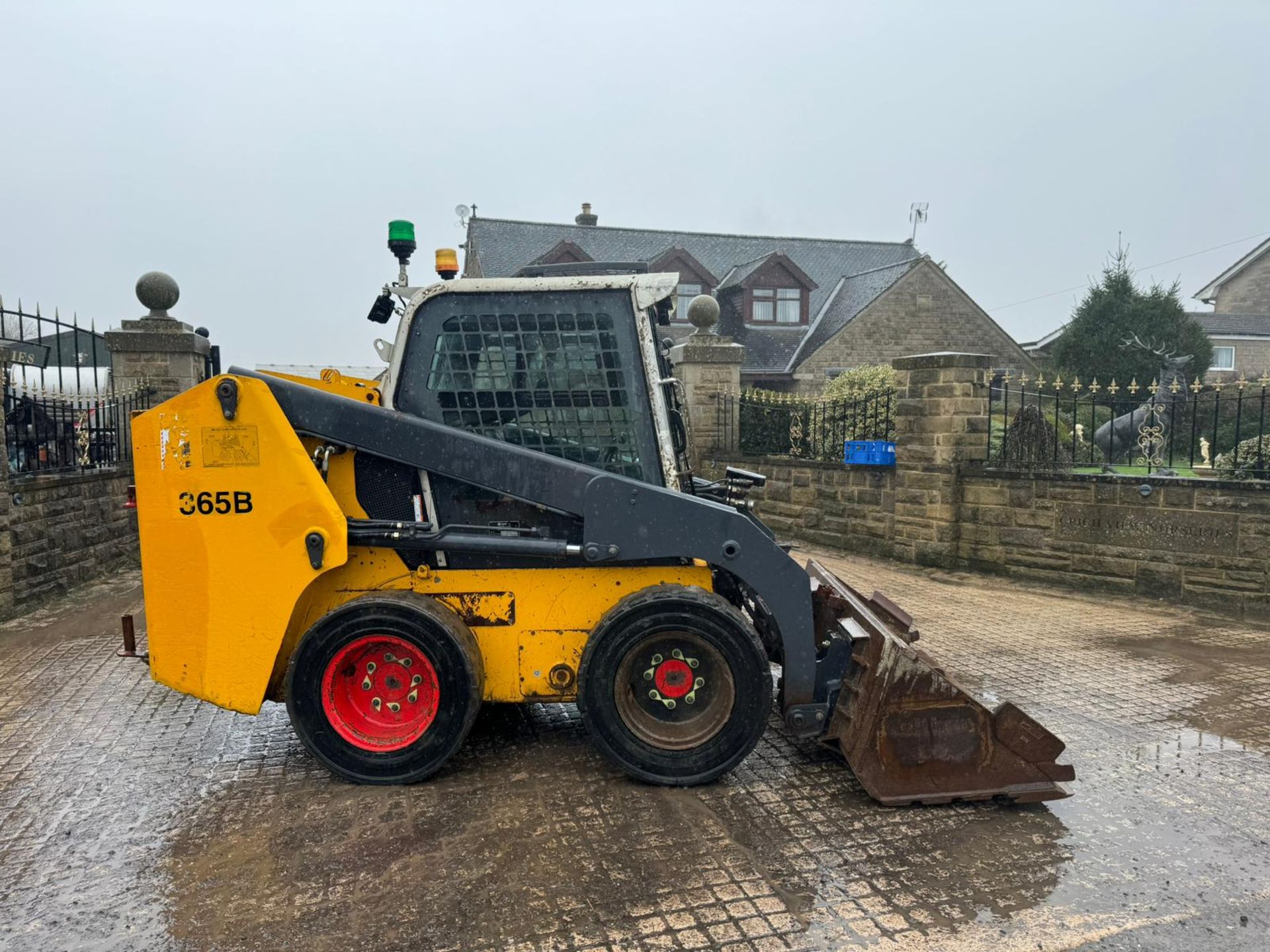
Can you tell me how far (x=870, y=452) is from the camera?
10.0 meters

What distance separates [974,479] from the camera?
8898 millimetres

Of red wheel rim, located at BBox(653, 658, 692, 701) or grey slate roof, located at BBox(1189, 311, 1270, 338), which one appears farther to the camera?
grey slate roof, located at BBox(1189, 311, 1270, 338)

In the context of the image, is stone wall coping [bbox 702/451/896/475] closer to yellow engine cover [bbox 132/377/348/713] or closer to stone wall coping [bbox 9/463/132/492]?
yellow engine cover [bbox 132/377/348/713]

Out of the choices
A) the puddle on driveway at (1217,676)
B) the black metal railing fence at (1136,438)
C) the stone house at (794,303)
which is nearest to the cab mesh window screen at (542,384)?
the puddle on driveway at (1217,676)

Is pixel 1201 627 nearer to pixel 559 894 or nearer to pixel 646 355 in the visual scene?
pixel 646 355

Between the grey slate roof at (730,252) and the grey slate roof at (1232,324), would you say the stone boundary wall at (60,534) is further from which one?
Result: the grey slate roof at (1232,324)

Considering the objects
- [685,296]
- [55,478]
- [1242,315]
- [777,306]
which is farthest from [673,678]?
[1242,315]

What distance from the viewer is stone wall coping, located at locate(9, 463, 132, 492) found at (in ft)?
24.8

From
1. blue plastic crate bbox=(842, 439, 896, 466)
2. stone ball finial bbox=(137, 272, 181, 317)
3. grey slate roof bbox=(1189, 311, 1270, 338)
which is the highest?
grey slate roof bbox=(1189, 311, 1270, 338)

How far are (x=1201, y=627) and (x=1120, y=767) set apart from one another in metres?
3.59

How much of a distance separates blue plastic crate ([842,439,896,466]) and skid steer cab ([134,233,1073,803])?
6096 millimetres

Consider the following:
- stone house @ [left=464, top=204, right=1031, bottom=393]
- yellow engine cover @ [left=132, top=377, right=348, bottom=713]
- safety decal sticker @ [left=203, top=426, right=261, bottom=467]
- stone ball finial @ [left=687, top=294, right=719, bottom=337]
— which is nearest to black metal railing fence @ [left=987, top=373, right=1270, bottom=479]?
stone ball finial @ [left=687, top=294, right=719, bottom=337]

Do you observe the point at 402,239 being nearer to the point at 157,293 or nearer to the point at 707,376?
the point at 157,293

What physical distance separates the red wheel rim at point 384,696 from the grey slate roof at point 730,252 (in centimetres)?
2136
